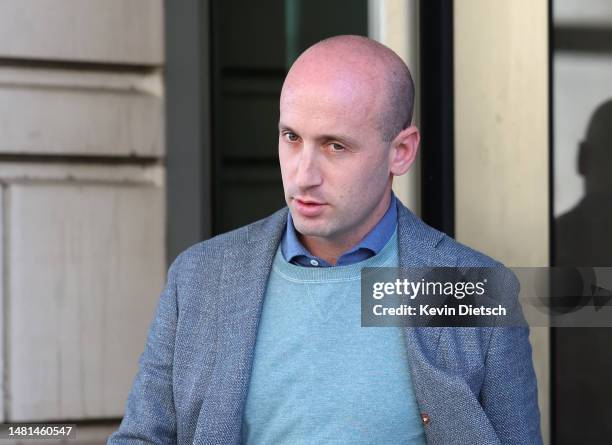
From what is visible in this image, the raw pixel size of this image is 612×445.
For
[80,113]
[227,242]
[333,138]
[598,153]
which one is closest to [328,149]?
[333,138]

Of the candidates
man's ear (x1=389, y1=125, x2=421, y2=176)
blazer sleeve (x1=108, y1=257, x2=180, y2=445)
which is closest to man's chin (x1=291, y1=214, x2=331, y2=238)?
man's ear (x1=389, y1=125, x2=421, y2=176)

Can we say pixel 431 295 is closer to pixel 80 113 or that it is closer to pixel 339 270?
pixel 339 270

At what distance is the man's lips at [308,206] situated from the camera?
2555 millimetres

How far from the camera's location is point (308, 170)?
99.4 inches

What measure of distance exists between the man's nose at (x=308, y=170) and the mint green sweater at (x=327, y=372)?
0.26m

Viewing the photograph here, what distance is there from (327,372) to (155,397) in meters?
0.42

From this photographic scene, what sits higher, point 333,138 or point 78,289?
point 333,138

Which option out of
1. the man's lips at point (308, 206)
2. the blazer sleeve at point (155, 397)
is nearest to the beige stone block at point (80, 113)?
the blazer sleeve at point (155, 397)

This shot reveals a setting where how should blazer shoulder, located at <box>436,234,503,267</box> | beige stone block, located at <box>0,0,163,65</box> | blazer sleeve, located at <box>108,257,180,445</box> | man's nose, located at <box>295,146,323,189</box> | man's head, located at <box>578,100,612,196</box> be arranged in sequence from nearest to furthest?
man's nose, located at <box>295,146,323,189</box>, blazer sleeve, located at <box>108,257,180,445</box>, blazer shoulder, located at <box>436,234,503,267</box>, man's head, located at <box>578,100,612,196</box>, beige stone block, located at <box>0,0,163,65</box>

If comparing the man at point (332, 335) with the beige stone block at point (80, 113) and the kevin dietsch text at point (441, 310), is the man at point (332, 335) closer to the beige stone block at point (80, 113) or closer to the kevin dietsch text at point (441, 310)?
the kevin dietsch text at point (441, 310)

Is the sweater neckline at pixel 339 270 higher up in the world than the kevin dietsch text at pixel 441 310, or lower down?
higher up

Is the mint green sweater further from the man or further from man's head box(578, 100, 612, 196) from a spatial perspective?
man's head box(578, 100, 612, 196)

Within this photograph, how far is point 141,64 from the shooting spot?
430 centimetres

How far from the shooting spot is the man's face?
8.33 feet
